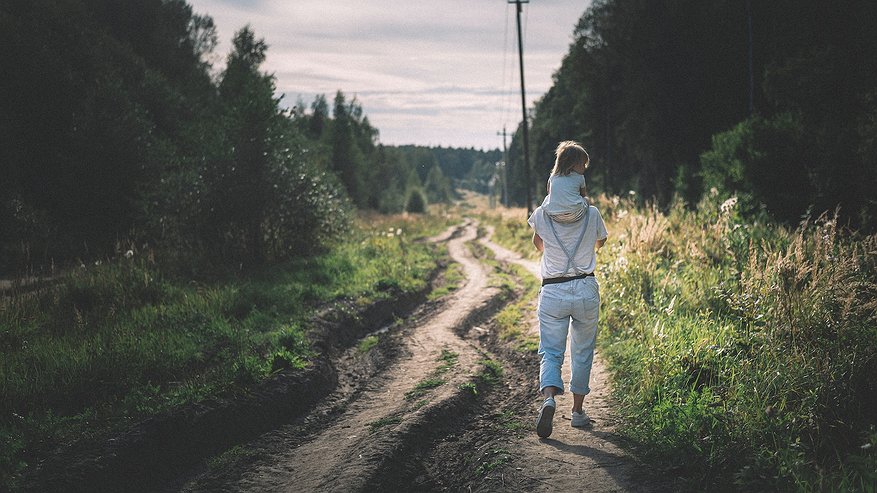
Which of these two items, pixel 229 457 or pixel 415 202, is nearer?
pixel 229 457

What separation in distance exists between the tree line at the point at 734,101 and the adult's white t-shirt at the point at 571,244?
585 centimetres

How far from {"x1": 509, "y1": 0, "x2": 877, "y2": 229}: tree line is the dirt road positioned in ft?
20.0

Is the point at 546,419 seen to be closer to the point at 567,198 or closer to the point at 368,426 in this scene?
the point at 368,426

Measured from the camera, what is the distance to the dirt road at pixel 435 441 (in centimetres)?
426

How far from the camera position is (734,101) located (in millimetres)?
24312

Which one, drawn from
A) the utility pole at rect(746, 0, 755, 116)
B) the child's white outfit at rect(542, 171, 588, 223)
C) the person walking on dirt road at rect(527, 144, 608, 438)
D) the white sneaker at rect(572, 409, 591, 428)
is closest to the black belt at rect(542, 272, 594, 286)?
the person walking on dirt road at rect(527, 144, 608, 438)

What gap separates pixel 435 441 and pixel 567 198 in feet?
8.27

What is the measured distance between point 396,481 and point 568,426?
5.69 ft

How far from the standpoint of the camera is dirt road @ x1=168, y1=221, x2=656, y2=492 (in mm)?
4258

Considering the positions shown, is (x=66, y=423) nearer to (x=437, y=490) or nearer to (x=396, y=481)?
(x=396, y=481)

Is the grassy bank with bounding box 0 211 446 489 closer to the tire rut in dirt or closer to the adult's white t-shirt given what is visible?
the tire rut in dirt

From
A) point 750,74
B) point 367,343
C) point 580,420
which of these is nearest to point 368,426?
point 580,420

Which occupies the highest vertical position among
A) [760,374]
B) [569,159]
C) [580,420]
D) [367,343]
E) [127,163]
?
[127,163]

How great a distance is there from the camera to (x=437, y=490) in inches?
168
